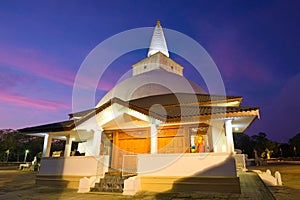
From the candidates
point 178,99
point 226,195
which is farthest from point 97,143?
point 178,99

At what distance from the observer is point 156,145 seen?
1009 cm

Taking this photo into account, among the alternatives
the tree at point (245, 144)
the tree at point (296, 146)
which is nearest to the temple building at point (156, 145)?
the tree at point (245, 144)

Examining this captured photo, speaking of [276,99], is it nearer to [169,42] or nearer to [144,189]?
[169,42]

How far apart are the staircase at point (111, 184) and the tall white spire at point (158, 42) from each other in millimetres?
21678

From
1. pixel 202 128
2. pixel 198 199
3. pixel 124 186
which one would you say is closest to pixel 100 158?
pixel 124 186

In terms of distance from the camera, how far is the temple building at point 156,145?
810cm

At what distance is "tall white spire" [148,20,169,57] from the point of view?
28.6 m

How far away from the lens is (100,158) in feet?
31.7

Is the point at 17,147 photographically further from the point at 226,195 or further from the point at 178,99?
the point at 226,195

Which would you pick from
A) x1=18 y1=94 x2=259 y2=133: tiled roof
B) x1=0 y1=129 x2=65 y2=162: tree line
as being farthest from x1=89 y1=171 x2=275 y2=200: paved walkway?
x1=0 y1=129 x2=65 y2=162: tree line

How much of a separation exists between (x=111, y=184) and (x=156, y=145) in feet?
9.40

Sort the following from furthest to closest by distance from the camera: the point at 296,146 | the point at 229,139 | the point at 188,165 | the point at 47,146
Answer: the point at 296,146
the point at 47,146
the point at 229,139
the point at 188,165

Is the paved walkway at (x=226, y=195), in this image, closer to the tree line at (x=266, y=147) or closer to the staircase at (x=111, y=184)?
the staircase at (x=111, y=184)

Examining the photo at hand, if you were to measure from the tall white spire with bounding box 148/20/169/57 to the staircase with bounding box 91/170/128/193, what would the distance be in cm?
2168
